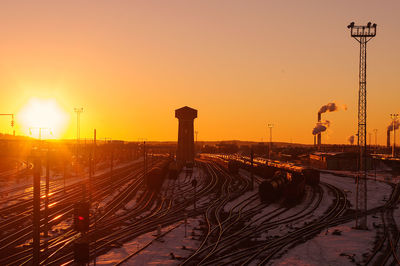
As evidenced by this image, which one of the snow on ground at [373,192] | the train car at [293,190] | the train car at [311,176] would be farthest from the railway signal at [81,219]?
A: the train car at [311,176]

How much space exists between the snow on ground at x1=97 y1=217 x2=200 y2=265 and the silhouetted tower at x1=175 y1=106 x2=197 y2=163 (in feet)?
197

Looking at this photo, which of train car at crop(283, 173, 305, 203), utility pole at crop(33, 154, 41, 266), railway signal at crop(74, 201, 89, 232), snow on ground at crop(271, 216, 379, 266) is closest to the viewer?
railway signal at crop(74, 201, 89, 232)

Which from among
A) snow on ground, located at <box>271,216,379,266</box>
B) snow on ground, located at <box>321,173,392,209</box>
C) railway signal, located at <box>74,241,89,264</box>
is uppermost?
railway signal, located at <box>74,241,89,264</box>

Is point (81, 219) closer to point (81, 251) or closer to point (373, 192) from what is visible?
point (81, 251)

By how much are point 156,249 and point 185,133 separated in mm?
66444

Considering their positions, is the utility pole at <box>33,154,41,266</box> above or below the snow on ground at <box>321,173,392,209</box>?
above

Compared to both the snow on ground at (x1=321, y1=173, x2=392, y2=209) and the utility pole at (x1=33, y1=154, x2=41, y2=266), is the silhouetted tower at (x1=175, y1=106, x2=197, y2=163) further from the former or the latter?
the utility pole at (x1=33, y1=154, x2=41, y2=266)

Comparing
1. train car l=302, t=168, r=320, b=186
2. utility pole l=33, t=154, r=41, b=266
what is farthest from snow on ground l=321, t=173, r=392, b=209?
utility pole l=33, t=154, r=41, b=266

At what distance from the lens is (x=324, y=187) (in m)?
55.8

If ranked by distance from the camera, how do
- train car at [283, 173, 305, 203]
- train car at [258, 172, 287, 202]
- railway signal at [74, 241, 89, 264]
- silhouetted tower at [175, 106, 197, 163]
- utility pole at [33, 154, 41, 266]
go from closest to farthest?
railway signal at [74, 241, 89, 264] → utility pole at [33, 154, 41, 266] → train car at [258, 172, 287, 202] → train car at [283, 173, 305, 203] → silhouetted tower at [175, 106, 197, 163]

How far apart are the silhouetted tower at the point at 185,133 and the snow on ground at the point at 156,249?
6015 centimetres

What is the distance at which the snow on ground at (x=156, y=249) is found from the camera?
854 inches

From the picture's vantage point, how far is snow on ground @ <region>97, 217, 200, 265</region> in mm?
21703

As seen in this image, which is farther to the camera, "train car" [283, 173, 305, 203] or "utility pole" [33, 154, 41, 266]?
Result: "train car" [283, 173, 305, 203]
